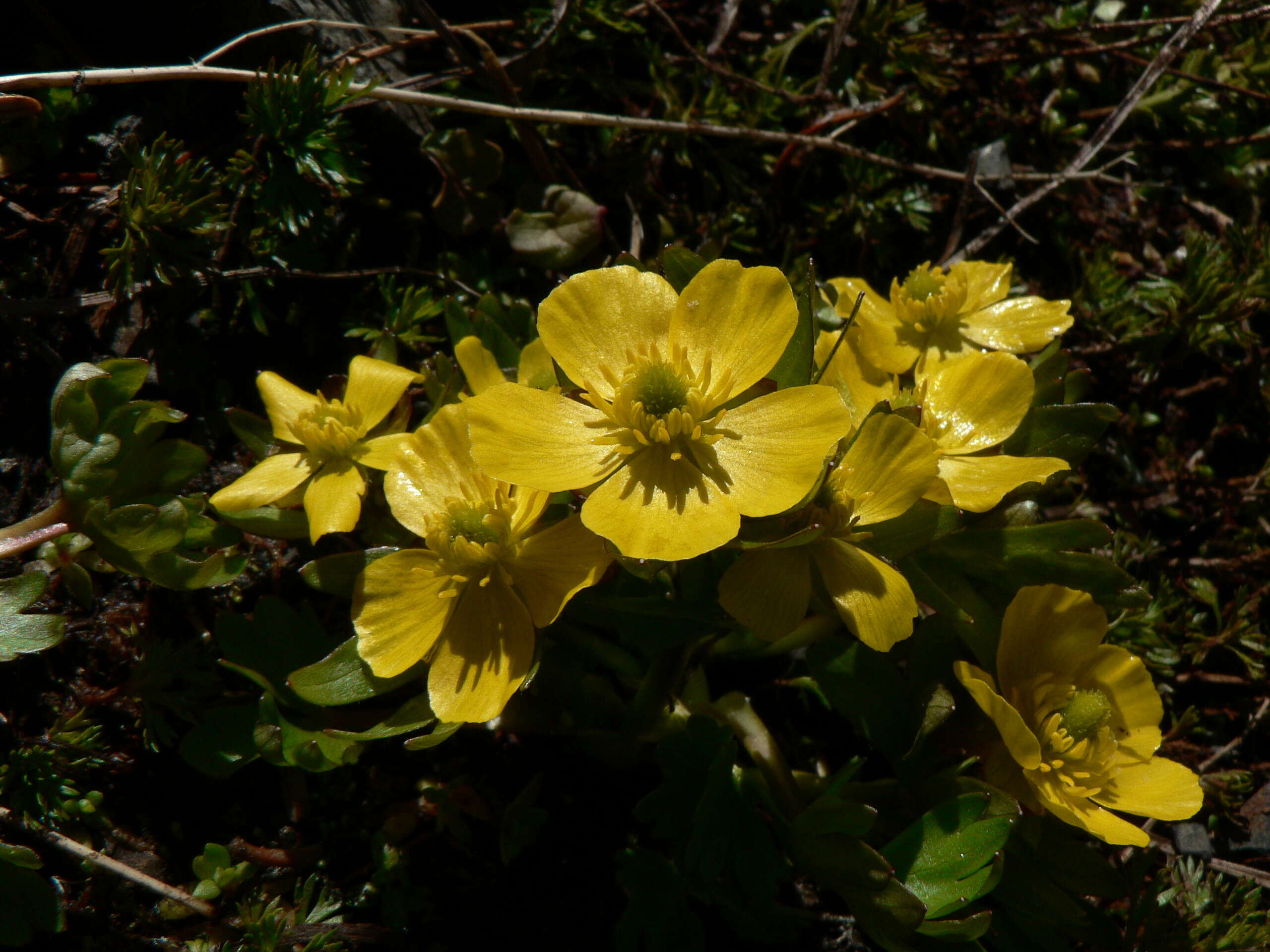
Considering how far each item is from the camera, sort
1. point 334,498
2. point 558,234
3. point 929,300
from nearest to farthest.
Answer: point 334,498, point 929,300, point 558,234

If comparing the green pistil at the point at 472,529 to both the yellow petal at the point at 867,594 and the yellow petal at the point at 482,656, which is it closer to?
the yellow petal at the point at 482,656

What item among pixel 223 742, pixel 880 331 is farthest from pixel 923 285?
pixel 223 742

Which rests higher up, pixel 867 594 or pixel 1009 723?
pixel 867 594

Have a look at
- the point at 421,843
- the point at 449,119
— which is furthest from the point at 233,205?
the point at 421,843

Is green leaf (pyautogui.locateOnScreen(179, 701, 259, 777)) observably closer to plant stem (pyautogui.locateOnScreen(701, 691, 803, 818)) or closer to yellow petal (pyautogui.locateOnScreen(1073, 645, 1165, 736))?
plant stem (pyautogui.locateOnScreen(701, 691, 803, 818))

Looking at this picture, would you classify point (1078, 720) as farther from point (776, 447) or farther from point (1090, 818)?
point (776, 447)

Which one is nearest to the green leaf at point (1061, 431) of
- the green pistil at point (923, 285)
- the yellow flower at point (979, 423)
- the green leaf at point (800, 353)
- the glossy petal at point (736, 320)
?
the yellow flower at point (979, 423)
